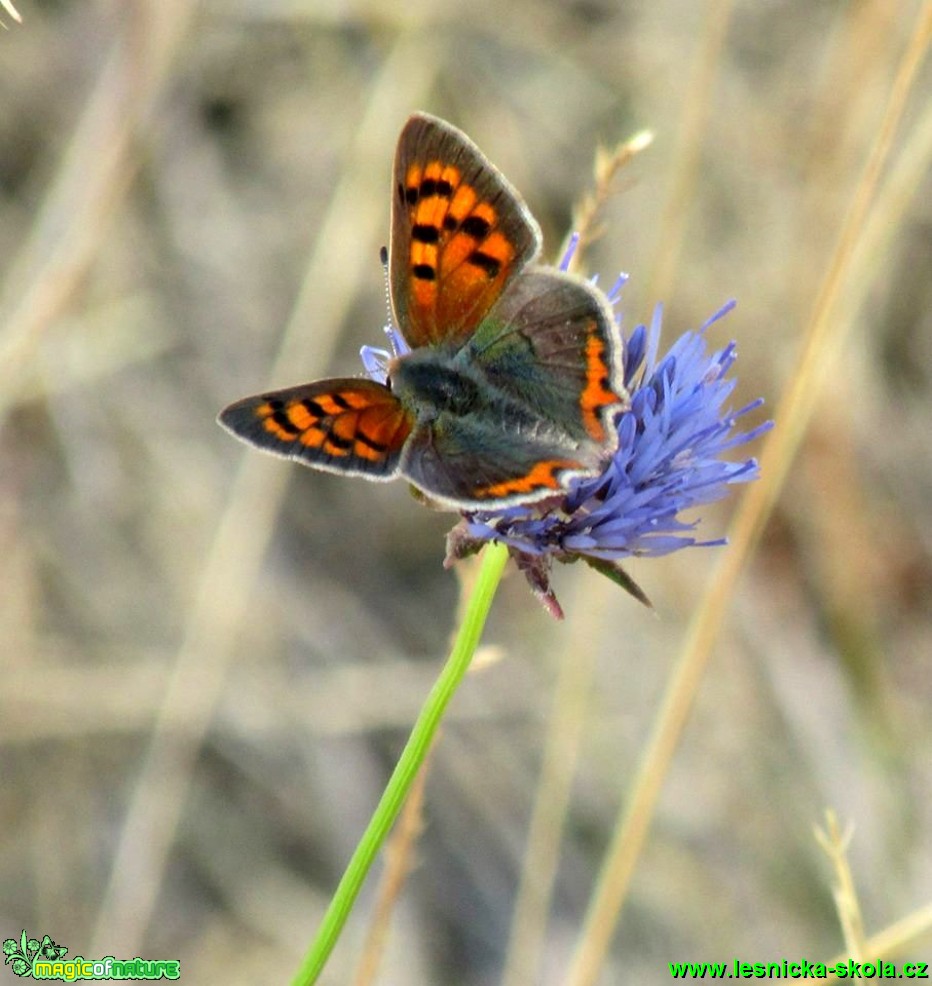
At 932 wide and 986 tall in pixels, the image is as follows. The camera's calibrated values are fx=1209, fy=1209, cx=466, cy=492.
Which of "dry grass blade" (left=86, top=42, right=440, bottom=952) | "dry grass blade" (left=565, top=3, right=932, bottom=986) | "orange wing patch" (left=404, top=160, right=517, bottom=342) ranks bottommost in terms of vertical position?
"dry grass blade" (left=86, top=42, right=440, bottom=952)

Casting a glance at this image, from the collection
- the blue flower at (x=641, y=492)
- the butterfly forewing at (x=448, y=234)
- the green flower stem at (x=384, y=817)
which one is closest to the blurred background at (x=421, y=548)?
the butterfly forewing at (x=448, y=234)

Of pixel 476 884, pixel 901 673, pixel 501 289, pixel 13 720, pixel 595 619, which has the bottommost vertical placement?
pixel 476 884

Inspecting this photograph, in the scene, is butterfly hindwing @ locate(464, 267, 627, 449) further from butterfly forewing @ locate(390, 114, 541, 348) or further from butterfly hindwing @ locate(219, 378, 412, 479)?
butterfly hindwing @ locate(219, 378, 412, 479)

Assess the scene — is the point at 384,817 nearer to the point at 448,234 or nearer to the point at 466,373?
the point at 466,373

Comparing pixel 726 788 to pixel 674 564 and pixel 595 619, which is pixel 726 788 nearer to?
Answer: pixel 674 564

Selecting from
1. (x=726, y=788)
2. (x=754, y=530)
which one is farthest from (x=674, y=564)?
(x=754, y=530)

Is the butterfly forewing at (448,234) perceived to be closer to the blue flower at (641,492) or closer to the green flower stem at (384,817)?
the blue flower at (641,492)

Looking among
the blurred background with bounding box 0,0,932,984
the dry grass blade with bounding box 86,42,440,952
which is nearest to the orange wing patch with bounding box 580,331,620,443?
the dry grass blade with bounding box 86,42,440,952
